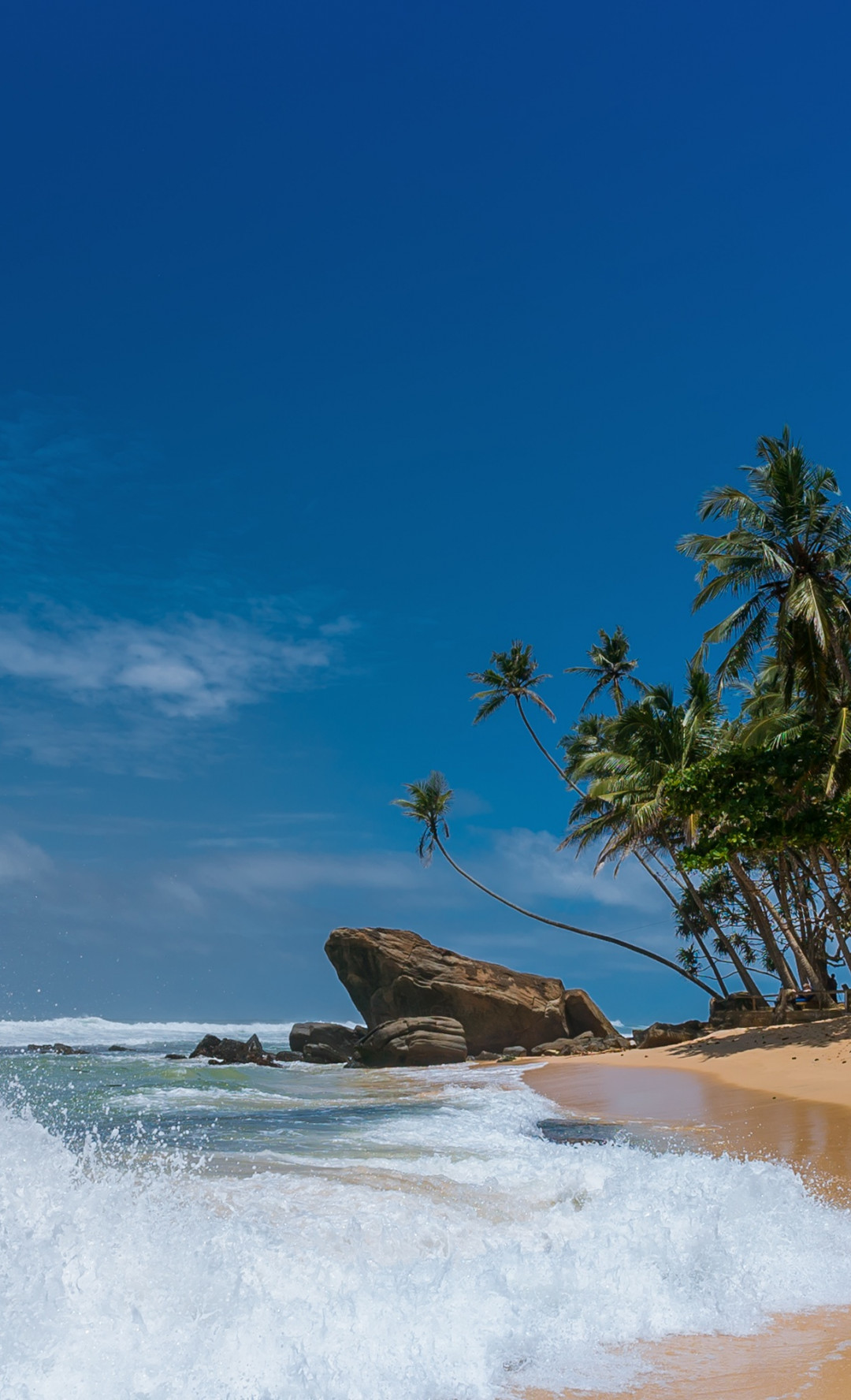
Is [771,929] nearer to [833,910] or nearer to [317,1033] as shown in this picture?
[833,910]

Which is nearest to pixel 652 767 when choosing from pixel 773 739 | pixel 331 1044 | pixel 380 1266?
pixel 773 739

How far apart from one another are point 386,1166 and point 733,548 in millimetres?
18251

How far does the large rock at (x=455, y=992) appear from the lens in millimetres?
32688

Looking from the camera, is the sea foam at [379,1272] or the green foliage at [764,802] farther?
the green foliage at [764,802]

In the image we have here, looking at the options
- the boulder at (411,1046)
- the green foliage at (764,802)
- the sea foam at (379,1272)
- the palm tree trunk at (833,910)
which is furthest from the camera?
the boulder at (411,1046)

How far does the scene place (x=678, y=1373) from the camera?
153 inches

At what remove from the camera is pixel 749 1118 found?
1209cm

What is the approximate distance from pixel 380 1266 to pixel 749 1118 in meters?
8.74

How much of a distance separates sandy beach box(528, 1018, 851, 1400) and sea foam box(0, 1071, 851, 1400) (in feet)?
0.84

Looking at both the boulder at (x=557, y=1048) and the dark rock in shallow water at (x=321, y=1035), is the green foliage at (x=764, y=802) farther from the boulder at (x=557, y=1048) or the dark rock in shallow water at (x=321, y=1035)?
the dark rock in shallow water at (x=321, y=1035)

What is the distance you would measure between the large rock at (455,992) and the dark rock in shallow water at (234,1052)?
4.92 metres

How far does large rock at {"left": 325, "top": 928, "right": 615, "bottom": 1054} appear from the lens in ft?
107

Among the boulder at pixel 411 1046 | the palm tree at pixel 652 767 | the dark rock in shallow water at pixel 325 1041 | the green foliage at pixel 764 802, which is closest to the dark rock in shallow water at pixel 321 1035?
the dark rock in shallow water at pixel 325 1041

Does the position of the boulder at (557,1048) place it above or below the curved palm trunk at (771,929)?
below
